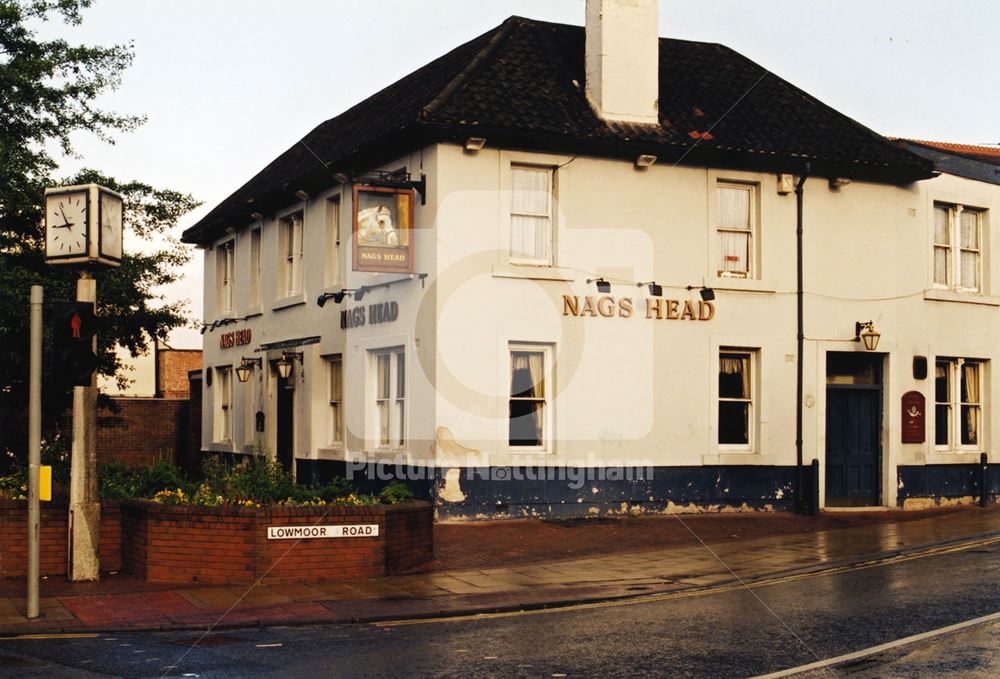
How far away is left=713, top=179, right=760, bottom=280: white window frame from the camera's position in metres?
21.6

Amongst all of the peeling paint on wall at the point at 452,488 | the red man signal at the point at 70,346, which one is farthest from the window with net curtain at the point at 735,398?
the red man signal at the point at 70,346

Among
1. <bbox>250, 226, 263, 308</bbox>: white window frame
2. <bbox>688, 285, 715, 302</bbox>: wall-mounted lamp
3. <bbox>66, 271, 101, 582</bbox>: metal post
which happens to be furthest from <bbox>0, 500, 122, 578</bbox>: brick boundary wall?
<bbox>250, 226, 263, 308</bbox>: white window frame

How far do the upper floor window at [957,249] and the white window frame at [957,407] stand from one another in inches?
57.4

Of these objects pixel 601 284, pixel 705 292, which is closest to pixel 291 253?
pixel 601 284

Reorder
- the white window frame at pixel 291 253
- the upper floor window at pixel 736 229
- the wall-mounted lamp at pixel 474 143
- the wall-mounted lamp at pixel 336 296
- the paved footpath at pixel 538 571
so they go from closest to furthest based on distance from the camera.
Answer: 1. the paved footpath at pixel 538 571
2. the wall-mounted lamp at pixel 474 143
3. the upper floor window at pixel 736 229
4. the wall-mounted lamp at pixel 336 296
5. the white window frame at pixel 291 253

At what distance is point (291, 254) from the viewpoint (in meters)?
25.8

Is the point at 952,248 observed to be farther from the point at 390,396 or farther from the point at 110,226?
the point at 110,226

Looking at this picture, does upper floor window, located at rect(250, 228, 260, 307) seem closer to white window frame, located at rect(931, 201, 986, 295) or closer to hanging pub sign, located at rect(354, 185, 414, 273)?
hanging pub sign, located at rect(354, 185, 414, 273)

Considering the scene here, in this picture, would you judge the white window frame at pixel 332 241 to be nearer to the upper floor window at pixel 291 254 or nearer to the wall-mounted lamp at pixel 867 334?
the upper floor window at pixel 291 254

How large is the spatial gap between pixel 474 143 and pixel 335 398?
6.50m

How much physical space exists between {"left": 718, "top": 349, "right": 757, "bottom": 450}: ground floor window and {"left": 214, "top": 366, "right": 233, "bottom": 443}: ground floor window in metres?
13.1

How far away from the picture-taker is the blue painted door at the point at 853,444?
2244 centimetres

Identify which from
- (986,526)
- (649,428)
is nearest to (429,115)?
(649,428)

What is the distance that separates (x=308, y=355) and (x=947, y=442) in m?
12.5
